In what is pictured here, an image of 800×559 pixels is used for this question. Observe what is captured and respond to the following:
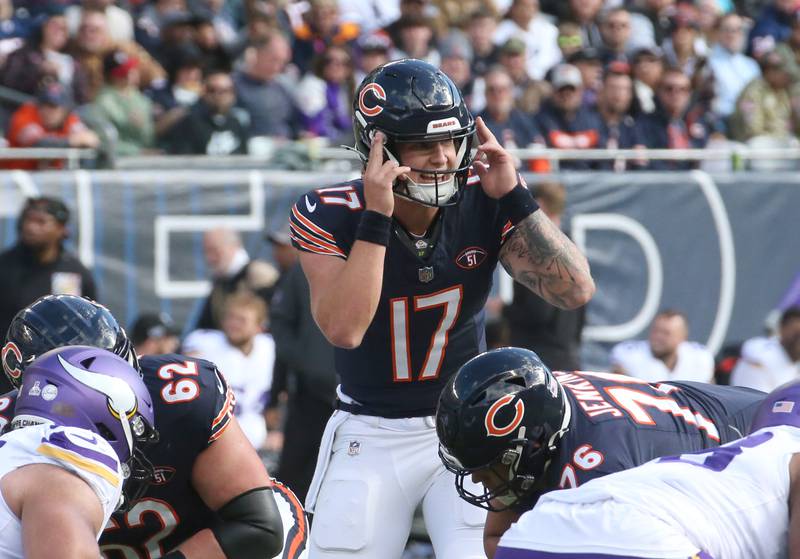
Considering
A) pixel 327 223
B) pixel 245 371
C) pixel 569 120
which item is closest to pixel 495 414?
pixel 327 223

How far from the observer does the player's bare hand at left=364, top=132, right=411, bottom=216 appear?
417 centimetres

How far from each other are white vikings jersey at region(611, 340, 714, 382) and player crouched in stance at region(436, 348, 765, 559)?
15.4ft

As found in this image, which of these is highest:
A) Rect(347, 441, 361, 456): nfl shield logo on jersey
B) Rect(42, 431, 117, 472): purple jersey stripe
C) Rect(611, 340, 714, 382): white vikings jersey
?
Rect(42, 431, 117, 472): purple jersey stripe

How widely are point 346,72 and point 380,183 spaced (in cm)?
633

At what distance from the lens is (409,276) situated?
14.2 ft

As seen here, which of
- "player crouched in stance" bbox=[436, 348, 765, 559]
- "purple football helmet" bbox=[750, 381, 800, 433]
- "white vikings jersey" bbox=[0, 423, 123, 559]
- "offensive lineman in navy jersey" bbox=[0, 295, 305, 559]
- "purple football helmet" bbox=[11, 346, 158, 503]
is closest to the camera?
"white vikings jersey" bbox=[0, 423, 123, 559]

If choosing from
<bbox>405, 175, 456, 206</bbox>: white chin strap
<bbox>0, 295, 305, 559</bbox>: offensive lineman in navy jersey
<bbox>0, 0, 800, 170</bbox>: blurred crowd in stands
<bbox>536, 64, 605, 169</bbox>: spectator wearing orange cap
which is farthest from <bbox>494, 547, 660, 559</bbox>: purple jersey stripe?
<bbox>536, 64, 605, 169</bbox>: spectator wearing orange cap

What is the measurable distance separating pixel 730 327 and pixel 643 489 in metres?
7.29

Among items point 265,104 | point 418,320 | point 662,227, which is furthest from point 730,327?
point 418,320

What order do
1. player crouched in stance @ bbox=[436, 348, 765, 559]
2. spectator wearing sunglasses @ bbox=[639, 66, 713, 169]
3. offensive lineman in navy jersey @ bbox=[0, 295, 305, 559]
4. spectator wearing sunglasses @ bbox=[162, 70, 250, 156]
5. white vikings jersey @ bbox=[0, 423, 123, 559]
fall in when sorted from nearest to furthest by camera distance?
white vikings jersey @ bbox=[0, 423, 123, 559]
player crouched in stance @ bbox=[436, 348, 765, 559]
offensive lineman in navy jersey @ bbox=[0, 295, 305, 559]
spectator wearing sunglasses @ bbox=[162, 70, 250, 156]
spectator wearing sunglasses @ bbox=[639, 66, 713, 169]

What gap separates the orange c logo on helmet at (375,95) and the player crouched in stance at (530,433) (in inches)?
42.9

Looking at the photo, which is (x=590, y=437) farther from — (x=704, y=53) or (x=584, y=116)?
(x=704, y=53)

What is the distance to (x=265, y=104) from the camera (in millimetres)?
10000

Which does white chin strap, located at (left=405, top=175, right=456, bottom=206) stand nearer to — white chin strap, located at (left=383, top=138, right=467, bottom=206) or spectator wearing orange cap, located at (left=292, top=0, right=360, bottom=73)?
white chin strap, located at (left=383, top=138, right=467, bottom=206)
